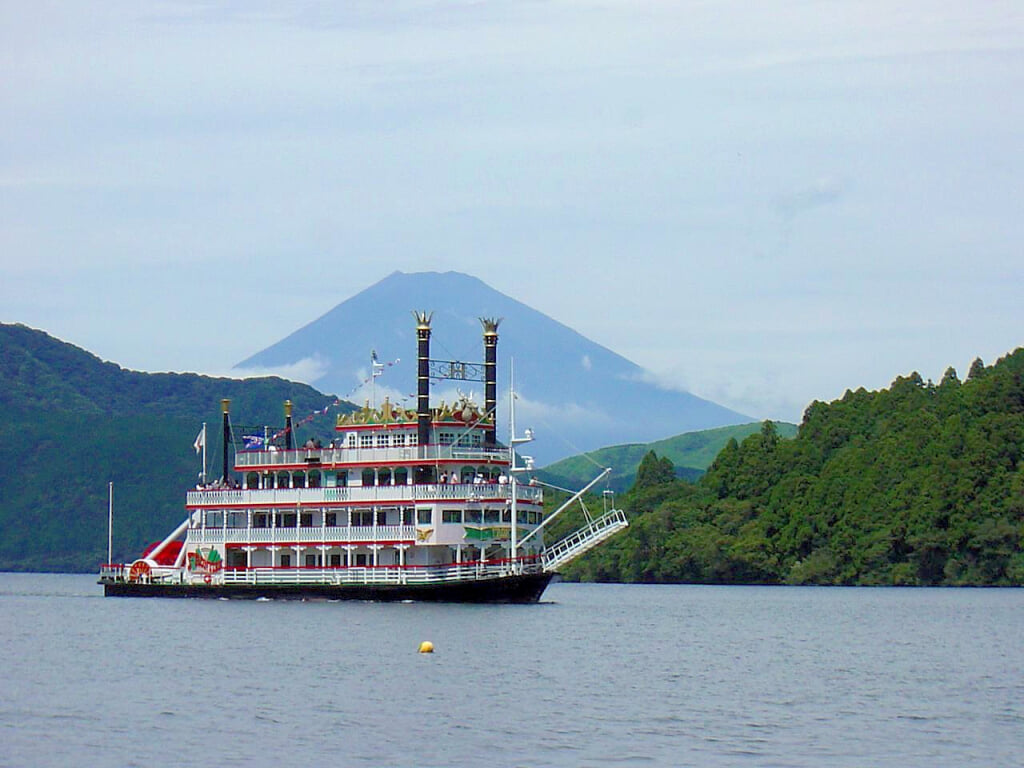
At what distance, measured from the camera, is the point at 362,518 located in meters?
75.4

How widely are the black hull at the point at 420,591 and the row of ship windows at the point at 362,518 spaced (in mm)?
2603

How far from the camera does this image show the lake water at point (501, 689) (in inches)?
1344

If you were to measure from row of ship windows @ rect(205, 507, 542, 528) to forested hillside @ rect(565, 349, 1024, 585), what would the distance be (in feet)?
155

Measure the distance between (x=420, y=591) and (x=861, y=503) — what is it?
5628 cm

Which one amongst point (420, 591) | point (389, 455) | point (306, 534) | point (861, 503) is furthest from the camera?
point (861, 503)

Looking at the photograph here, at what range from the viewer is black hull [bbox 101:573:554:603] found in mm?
71500

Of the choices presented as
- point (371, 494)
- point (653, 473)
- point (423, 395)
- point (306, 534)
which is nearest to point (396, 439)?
point (423, 395)

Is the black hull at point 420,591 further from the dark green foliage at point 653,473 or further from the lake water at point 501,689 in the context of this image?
the dark green foliage at point 653,473

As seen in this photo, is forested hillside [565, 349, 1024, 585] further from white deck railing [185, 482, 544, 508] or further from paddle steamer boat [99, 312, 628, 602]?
white deck railing [185, 482, 544, 508]

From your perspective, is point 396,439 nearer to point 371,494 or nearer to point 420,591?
point 371,494

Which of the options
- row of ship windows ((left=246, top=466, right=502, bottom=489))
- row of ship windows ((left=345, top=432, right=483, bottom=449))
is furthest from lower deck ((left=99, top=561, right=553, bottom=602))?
row of ship windows ((left=345, top=432, right=483, bottom=449))

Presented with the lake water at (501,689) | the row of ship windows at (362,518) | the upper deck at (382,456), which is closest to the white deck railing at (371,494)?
the row of ship windows at (362,518)

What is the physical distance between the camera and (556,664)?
49906 mm

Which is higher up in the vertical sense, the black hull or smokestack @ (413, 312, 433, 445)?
smokestack @ (413, 312, 433, 445)
